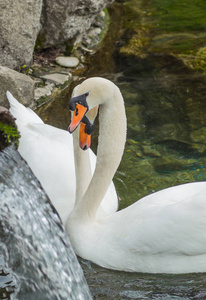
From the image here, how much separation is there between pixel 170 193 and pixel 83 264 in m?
0.79

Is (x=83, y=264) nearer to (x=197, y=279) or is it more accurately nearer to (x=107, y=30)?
(x=197, y=279)

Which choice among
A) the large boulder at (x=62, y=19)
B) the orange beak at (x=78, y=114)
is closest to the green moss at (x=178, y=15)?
the large boulder at (x=62, y=19)

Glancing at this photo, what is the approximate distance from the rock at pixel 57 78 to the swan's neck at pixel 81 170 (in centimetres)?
275

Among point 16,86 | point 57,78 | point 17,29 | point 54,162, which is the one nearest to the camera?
point 54,162

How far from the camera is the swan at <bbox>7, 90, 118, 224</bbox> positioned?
14.6ft

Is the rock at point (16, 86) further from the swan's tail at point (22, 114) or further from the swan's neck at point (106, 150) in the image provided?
the swan's neck at point (106, 150)

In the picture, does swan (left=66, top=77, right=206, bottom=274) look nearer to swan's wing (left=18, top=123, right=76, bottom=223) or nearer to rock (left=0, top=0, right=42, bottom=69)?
swan's wing (left=18, top=123, right=76, bottom=223)

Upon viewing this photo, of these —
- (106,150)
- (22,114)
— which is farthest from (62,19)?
(106,150)

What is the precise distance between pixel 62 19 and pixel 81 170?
3519mm

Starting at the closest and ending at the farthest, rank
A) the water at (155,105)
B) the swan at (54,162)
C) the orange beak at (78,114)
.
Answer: the orange beak at (78,114) < the water at (155,105) < the swan at (54,162)

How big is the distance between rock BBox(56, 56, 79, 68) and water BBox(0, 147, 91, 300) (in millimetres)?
3301

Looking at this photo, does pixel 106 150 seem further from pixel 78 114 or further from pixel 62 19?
pixel 62 19

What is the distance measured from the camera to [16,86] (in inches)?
239

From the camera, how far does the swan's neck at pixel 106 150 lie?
3941mm
